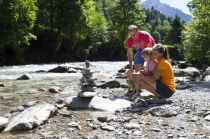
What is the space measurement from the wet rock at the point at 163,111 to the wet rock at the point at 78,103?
2092 mm

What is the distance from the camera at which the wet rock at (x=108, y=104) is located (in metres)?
10.6

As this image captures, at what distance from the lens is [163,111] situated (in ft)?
31.5

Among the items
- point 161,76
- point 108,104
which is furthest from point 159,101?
point 108,104

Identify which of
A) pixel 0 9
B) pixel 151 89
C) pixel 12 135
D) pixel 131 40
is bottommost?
A: pixel 12 135

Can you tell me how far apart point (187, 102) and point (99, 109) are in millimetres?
2643

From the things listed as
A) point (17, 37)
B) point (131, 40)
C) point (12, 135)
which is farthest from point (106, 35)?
point (12, 135)

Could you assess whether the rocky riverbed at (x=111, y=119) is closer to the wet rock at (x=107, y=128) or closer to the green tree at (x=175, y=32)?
the wet rock at (x=107, y=128)

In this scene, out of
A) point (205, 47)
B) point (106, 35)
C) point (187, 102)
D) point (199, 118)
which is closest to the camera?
point (199, 118)

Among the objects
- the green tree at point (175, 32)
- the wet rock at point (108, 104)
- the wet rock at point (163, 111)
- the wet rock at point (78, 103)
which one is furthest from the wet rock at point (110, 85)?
the green tree at point (175, 32)

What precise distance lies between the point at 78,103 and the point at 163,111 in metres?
2.70

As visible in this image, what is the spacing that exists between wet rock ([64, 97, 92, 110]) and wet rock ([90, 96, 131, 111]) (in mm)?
157

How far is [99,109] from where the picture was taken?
10570 mm

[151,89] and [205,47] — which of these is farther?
[205,47]

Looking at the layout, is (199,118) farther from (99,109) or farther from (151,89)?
(99,109)
